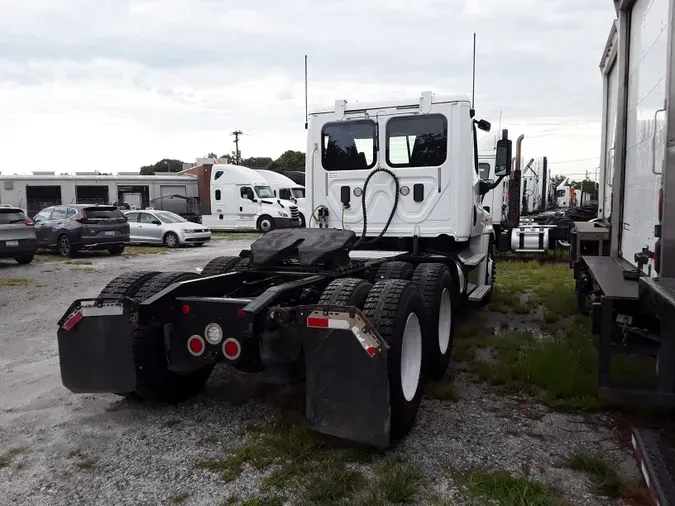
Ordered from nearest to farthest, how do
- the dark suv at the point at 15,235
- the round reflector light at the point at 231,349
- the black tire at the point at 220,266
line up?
the round reflector light at the point at 231,349
the black tire at the point at 220,266
the dark suv at the point at 15,235

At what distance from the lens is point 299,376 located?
403cm

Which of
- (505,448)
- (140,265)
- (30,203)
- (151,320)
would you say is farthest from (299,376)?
(30,203)

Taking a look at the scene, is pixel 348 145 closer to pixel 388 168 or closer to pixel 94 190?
pixel 388 168

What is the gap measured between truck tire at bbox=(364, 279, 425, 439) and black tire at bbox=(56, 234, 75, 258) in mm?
14918

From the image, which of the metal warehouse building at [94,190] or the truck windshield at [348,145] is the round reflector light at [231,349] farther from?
the metal warehouse building at [94,190]

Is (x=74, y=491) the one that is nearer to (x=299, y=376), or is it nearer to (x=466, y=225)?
(x=299, y=376)

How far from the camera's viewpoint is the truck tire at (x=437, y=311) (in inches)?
195

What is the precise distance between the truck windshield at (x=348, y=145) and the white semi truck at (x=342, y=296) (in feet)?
0.04

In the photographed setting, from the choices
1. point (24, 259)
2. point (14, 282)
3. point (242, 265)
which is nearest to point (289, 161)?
point (24, 259)

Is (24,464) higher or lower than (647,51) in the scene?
lower

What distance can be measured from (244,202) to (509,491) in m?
23.9

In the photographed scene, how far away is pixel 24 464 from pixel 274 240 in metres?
2.71

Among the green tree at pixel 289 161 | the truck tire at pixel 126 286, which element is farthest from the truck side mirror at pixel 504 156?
the green tree at pixel 289 161

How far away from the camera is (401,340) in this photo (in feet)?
12.3
